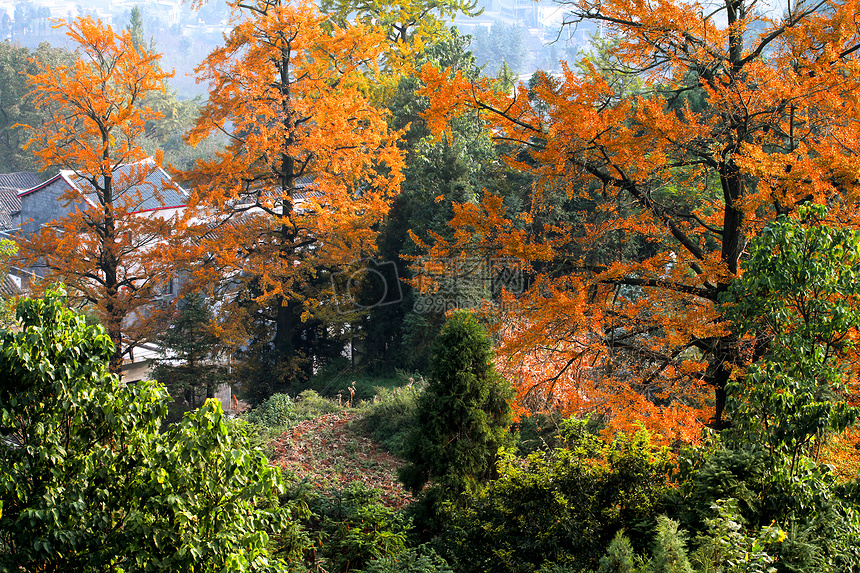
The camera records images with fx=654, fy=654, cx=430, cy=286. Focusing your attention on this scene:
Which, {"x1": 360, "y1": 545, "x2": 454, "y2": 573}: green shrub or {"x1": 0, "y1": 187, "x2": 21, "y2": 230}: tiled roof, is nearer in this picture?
{"x1": 360, "y1": 545, "x2": 454, "y2": 573}: green shrub

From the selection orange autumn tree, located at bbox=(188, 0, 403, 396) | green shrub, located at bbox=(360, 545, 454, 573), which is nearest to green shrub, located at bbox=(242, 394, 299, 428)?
orange autumn tree, located at bbox=(188, 0, 403, 396)

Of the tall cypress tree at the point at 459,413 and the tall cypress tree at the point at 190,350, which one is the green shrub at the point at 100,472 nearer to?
the tall cypress tree at the point at 459,413

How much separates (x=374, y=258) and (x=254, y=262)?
4620mm

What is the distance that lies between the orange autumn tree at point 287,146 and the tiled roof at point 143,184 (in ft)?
5.81

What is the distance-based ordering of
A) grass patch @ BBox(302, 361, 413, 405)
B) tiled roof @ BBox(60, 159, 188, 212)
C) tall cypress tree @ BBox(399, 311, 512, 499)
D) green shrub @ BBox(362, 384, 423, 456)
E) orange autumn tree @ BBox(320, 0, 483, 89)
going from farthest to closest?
1. orange autumn tree @ BBox(320, 0, 483, 89)
2. grass patch @ BBox(302, 361, 413, 405)
3. tiled roof @ BBox(60, 159, 188, 212)
4. green shrub @ BBox(362, 384, 423, 456)
5. tall cypress tree @ BBox(399, 311, 512, 499)

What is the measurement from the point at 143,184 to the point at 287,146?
16.6 meters

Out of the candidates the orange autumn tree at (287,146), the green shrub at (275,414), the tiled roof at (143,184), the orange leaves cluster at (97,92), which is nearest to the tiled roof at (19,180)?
the tiled roof at (143,184)

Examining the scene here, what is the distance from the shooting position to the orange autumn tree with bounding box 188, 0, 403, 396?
1564 cm

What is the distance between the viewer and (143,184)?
29766mm

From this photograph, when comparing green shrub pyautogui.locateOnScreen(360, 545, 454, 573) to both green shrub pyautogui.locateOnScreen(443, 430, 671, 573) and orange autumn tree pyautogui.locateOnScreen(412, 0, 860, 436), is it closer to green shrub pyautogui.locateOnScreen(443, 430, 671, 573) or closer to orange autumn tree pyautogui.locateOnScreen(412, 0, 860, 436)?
green shrub pyautogui.locateOnScreen(443, 430, 671, 573)

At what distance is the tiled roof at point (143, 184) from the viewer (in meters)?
17.0

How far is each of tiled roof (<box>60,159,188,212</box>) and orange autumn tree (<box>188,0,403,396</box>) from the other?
1.77 metres

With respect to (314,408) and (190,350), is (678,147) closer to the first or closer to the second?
(314,408)

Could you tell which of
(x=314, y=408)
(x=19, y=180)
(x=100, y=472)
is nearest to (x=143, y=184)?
(x=19, y=180)
